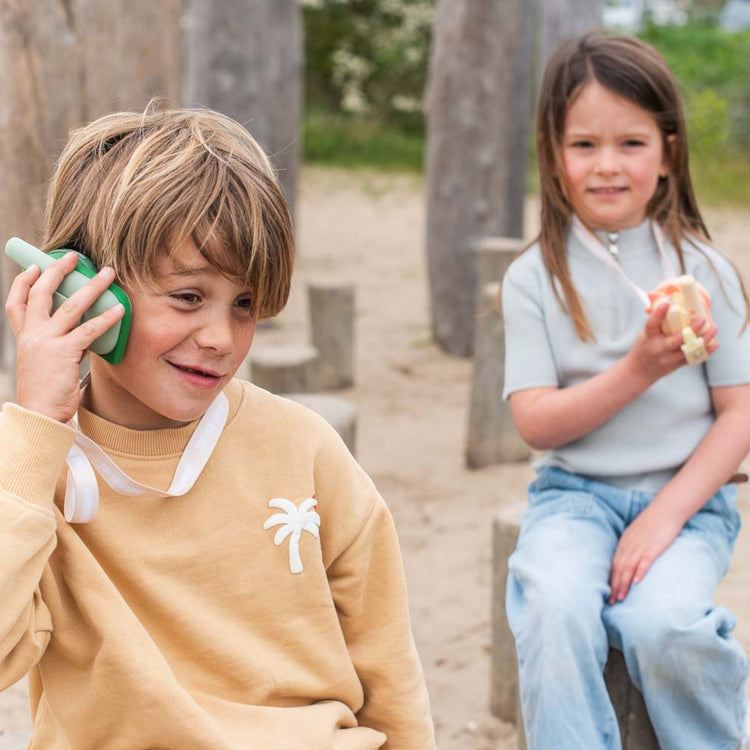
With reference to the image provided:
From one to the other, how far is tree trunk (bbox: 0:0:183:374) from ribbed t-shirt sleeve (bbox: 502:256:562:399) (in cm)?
169

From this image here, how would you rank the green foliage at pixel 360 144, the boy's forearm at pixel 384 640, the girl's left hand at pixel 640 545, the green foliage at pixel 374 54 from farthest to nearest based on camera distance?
the green foliage at pixel 374 54
the green foliage at pixel 360 144
the girl's left hand at pixel 640 545
the boy's forearm at pixel 384 640

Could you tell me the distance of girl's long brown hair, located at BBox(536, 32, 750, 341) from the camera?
8.93 ft

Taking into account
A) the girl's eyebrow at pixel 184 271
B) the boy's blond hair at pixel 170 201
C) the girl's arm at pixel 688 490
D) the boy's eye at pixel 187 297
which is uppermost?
the boy's blond hair at pixel 170 201

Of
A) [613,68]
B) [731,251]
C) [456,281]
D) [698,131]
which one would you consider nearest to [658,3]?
[698,131]

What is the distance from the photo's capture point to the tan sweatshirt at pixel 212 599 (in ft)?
5.50

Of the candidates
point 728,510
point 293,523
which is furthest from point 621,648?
point 293,523

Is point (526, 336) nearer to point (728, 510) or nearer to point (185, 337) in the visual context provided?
point (728, 510)

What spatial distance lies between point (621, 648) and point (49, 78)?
2571mm

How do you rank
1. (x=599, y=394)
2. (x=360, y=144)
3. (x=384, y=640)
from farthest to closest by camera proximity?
(x=360, y=144)
(x=599, y=394)
(x=384, y=640)

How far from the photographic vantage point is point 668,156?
2828mm

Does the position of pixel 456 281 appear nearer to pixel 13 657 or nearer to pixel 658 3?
pixel 13 657

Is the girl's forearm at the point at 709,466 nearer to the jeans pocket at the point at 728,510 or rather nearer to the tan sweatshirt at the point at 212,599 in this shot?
the jeans pocket at the point at 728,510

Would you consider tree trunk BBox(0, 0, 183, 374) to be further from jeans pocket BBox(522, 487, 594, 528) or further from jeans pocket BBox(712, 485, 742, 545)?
jeans pocket BBox(712, 485, 742, 545)

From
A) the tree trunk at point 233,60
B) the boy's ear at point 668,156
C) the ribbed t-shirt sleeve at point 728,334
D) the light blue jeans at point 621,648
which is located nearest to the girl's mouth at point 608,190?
the boy's ear at point 668,156
